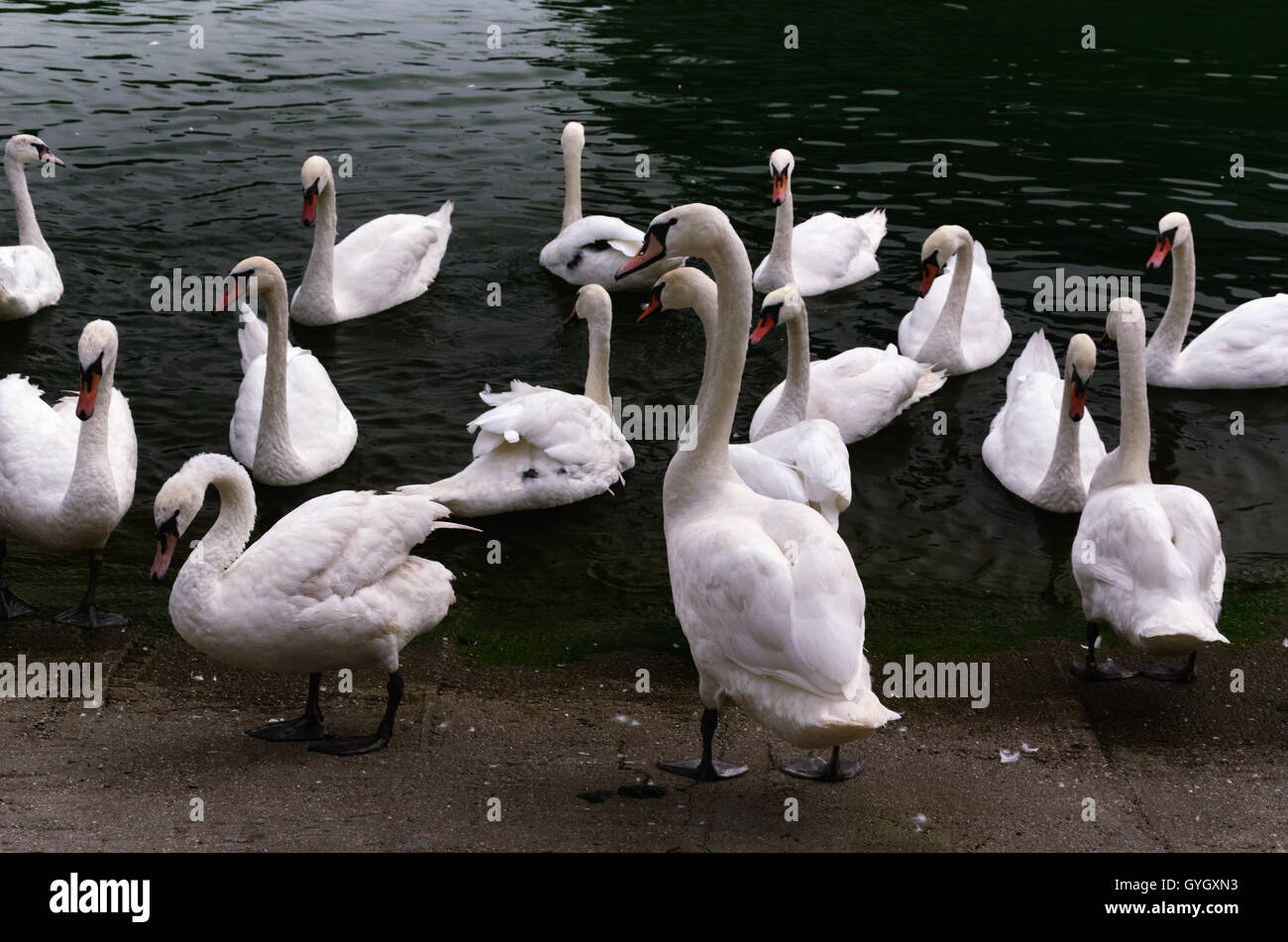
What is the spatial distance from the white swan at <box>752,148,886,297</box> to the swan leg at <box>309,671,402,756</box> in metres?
6.92

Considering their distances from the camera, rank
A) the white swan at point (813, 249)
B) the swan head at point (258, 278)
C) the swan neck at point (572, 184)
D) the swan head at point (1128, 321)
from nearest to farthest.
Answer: the swan head at point (1128, 321) → the swan head at point (258, 278) → the white swan at point (813, 249) → the swan neck at point (572, 184)

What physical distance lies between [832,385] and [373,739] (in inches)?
194

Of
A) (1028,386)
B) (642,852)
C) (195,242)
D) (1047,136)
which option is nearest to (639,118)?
(1047,136)

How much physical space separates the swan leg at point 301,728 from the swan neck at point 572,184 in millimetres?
7784

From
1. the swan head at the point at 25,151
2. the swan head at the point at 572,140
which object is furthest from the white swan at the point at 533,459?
the swan head at the point at 25,151

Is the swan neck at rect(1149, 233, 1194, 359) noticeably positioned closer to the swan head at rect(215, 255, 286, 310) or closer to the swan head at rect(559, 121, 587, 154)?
the swan head at rect(559, 121, 587, 154)

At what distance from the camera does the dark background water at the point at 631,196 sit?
9.12 metres

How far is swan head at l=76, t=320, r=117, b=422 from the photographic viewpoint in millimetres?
7652

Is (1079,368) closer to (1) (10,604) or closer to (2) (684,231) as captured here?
(2) (684,231)

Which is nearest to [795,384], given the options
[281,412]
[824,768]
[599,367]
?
[599,367]

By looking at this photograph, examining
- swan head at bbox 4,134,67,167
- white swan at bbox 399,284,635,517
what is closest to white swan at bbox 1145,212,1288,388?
white swan at bbox 399,284,635,517

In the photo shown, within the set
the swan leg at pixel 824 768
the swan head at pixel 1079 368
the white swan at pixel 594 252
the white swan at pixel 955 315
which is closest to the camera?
the swan leg at pixel 824 768

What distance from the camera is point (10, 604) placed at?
780 centimetres

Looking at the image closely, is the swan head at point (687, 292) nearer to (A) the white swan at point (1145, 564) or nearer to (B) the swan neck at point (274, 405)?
(A) the white swan at point (1145, 564)
